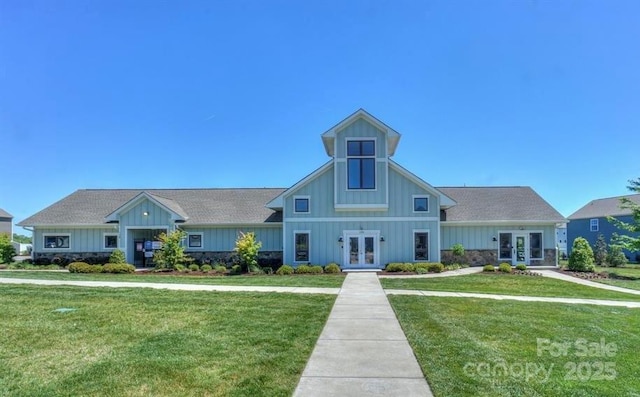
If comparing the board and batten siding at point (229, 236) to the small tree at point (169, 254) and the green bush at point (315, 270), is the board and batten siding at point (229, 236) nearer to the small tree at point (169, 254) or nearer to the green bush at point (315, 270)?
the small tree at point (169, 254)

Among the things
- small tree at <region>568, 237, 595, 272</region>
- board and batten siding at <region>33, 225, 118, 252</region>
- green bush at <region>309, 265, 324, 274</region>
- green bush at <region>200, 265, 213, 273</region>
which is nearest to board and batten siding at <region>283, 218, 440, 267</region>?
green bush at <region>309, 265, 324, 274</region>

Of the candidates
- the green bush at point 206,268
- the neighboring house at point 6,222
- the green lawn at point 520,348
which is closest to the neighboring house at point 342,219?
the green bush at point 206,268

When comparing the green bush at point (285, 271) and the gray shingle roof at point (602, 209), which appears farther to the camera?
the gray shingle roof at point (602, 209)

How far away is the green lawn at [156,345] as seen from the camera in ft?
16.2

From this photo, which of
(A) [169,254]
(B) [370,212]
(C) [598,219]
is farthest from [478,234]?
(C) [598,219]

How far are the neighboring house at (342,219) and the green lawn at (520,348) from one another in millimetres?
12008

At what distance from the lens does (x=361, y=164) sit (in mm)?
22547

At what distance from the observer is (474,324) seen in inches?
330

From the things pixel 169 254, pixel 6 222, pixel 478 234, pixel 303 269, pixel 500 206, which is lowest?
pixel 303 269

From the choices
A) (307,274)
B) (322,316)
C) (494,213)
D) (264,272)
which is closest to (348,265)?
(307,274)

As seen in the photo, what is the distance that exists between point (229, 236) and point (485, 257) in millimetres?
15656

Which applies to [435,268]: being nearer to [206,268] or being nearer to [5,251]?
[206,268]

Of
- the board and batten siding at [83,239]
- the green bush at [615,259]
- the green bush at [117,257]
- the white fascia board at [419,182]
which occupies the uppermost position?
the white fascia board at [419,182]

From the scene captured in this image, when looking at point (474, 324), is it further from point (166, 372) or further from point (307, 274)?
point (307, 274)
